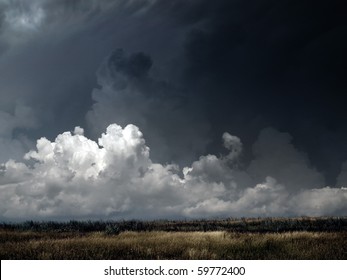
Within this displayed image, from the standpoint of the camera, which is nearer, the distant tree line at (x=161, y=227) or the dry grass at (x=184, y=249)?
the dry grass at (x=184, y=249)

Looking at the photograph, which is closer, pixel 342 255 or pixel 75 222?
pixel 342 255

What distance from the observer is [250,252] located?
62.8 feet

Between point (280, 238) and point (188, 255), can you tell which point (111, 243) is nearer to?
point (188, 255)

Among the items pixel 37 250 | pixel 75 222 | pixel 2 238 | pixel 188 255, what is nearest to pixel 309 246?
pixel 188 255

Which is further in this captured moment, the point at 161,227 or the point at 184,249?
the point at 161,227

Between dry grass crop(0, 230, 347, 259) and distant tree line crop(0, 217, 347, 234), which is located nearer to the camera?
dry grass crop(0, 230, 347, 259)

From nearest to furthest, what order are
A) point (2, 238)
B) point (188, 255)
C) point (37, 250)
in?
point (188, 255) < point (37, 250) < point (2, 238)
